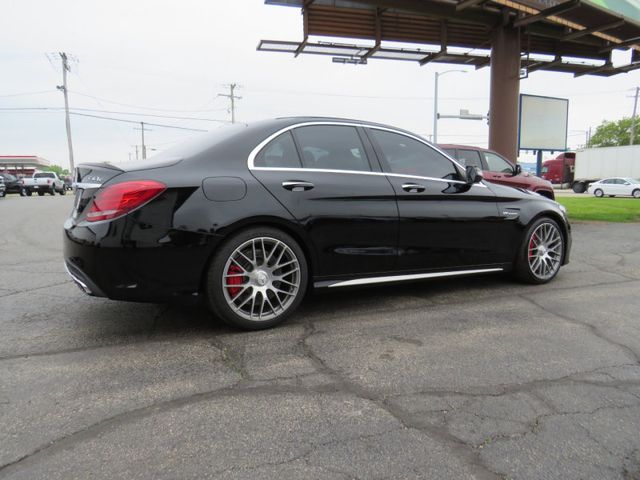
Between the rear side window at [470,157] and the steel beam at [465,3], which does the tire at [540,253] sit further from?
the steel beam at [465,3]

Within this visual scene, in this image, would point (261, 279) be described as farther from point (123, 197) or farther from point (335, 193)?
point (123, 197)

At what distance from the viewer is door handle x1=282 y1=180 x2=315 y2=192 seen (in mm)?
3697

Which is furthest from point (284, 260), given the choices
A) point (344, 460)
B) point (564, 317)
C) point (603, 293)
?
point (603, 293)

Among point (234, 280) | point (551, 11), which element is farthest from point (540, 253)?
point (551, 11)

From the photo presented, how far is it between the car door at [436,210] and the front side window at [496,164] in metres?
6.39

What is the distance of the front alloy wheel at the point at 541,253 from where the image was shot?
16.8ft

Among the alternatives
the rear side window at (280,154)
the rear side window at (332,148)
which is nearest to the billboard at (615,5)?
the rear side window at (332,148)

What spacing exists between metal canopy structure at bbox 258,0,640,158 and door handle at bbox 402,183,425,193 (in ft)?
24.3

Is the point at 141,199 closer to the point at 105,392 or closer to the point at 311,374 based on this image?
the point at 105,392

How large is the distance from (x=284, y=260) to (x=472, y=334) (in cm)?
150

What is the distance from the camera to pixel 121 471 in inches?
78.2

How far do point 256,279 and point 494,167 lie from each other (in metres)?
8.70

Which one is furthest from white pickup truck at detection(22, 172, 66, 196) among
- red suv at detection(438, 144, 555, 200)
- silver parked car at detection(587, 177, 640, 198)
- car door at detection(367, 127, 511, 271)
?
silver parked car at detection(587, 177, 640, 198)

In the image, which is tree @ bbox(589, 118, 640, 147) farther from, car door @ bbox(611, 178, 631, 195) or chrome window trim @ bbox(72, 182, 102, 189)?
chrome window trim @ bbox(72, 182, 102, 189)
